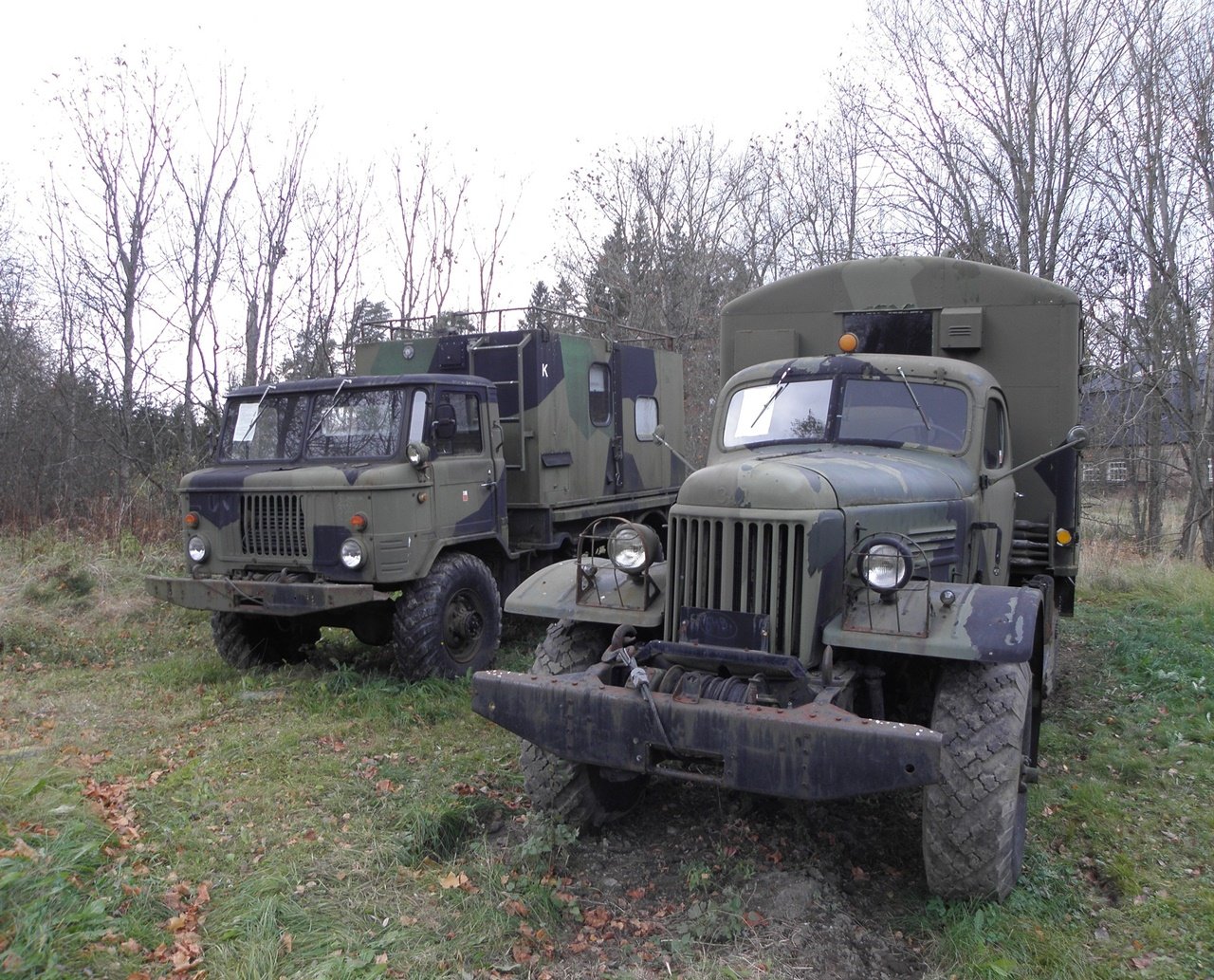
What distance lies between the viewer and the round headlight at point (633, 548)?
4.47 m

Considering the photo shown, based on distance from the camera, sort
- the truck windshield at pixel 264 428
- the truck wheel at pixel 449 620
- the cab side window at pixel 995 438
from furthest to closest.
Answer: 1. the truck windshield at pixel 264 428
2. the truck wheel at pixel 449 620
3. the cab side window at pixel 995 438

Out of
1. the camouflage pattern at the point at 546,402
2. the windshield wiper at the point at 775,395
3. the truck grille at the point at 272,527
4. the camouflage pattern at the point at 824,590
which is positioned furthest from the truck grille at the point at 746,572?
the camouflage pattern at the point at 546,402

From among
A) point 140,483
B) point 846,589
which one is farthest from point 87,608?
point 846,589

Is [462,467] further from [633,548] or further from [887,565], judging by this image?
[887,565]

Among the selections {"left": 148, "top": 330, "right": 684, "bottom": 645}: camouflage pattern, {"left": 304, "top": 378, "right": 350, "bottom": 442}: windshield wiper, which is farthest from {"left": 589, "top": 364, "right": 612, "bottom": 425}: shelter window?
{"left": 304, "top": 378, "right": 350, "bottom": 442}: windshield wiper

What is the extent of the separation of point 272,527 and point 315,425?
863 mm

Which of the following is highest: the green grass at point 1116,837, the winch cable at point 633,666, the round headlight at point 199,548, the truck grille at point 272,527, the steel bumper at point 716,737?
the truck grille at point 272,527

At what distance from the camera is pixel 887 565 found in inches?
159

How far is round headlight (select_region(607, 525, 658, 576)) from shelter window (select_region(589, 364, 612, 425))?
4.68m

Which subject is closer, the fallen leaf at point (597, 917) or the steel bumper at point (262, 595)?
the fallen leaf at point (597, 917)

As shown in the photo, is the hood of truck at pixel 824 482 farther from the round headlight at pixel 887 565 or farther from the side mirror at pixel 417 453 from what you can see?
the side mirror at pixel 417 453

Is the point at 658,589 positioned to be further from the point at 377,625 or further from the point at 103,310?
the point at 103,310

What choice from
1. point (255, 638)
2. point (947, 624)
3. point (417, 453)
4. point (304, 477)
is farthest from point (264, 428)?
point (947, 624)

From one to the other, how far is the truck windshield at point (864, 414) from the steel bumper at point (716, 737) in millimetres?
2011
